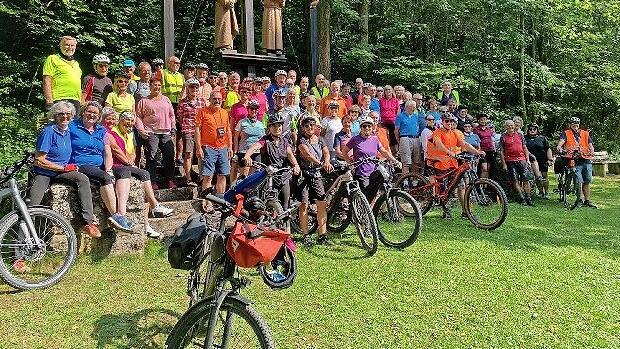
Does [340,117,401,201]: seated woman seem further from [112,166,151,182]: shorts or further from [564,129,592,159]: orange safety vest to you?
[564,129,592,159]: orange safety vest

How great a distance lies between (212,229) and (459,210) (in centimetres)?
660

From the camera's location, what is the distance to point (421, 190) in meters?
8.30

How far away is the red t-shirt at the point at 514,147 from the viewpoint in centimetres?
1060

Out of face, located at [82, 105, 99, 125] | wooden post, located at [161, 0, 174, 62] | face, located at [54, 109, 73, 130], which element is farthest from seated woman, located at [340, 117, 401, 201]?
wooden post, located at [161, 0, 174, 62]

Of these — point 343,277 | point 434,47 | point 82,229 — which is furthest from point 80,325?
point 434,47

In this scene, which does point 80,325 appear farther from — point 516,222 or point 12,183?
point 516,222

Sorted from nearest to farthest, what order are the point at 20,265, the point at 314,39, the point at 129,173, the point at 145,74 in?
the point at 20,265 < the point at 129,173 < the point at 145,74 < the point at 314,39

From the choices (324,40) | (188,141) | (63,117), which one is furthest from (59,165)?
(324,40)

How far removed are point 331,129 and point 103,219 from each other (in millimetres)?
3675

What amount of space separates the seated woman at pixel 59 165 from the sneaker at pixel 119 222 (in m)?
0.17

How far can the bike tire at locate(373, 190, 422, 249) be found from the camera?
6406 millimetres

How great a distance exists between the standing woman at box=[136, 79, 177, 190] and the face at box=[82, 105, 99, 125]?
1259 millimetres

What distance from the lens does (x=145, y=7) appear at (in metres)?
17.0

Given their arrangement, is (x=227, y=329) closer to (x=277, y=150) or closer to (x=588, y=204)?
(x=277, y=150)
